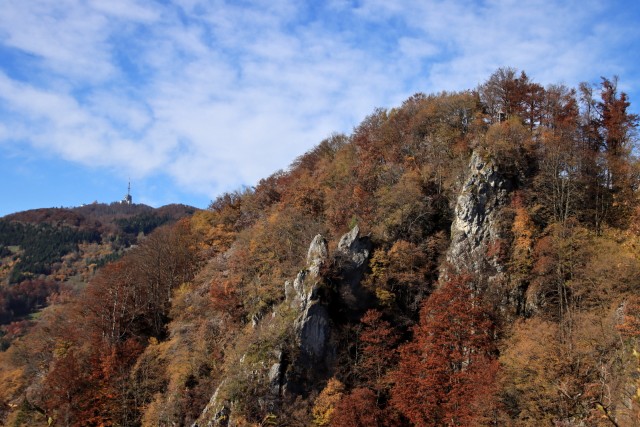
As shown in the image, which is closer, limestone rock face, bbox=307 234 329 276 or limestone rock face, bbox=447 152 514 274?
limestone rock face, bbox=447 152 514 274

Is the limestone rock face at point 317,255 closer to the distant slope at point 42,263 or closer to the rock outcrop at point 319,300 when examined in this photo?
the rock outcrop at point 319,300

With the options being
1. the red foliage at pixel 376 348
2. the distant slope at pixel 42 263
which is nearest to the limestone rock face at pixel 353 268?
the red foliage at pixel 376 348

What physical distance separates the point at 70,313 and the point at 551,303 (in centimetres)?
5392

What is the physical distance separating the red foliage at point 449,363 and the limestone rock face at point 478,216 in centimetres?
273

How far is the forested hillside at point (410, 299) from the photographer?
31172mm

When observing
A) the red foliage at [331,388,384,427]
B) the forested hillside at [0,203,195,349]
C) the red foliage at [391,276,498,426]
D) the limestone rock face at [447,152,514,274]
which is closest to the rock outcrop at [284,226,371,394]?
the red foliage at [331,388,384,427]

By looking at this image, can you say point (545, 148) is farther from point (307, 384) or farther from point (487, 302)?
point (307, 384)

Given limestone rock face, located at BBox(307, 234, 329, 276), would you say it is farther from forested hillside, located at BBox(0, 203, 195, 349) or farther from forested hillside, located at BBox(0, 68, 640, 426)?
forested hillside, located at BBox(0, 203, 195, 349)

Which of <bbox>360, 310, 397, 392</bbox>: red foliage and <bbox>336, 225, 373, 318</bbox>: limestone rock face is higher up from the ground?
<bbox>336, 225, 373, 318</bbox>: limestone rock face

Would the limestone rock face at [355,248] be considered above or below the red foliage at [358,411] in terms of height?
above

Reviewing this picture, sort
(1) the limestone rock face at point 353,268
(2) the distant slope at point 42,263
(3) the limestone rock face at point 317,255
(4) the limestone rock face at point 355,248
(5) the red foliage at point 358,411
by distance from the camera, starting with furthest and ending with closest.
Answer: (2) the distant slope at point 42,263 < (4) the limestone rock face at point 355,248 < (1) the limestone rock face at point 353,268 < (3) the limestone rock face at point 317,255 < (5) the red foliage at point 358,411

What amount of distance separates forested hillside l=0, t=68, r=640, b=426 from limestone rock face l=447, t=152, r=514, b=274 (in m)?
0.12

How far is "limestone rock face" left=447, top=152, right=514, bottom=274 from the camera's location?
38656 mm

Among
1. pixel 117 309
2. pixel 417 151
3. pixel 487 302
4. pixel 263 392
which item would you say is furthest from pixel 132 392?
pixel 417 151
